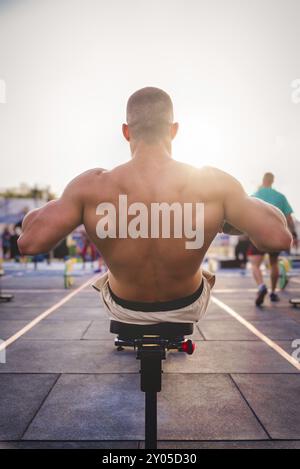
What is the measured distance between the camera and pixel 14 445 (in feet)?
8.69

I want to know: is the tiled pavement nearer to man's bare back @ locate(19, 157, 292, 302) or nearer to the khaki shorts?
the khaki shorts

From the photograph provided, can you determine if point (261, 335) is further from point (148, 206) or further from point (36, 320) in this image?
point (148, 206)

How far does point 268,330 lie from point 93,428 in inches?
136

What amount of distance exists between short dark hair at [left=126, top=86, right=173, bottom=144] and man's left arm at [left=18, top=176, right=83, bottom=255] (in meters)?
0.42

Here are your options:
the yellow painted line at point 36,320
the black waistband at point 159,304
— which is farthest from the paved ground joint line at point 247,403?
the yellow painted line at point 36,320

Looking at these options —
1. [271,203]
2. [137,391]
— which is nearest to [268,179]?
[271,203]

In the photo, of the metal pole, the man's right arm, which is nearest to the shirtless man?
the man's right arm

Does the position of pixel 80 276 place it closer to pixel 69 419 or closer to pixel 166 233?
pixel 69 419

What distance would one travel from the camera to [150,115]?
2.07m

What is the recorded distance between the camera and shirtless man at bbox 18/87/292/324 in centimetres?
192

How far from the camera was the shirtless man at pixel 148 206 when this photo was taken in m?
1.92

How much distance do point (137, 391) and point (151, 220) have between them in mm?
2137

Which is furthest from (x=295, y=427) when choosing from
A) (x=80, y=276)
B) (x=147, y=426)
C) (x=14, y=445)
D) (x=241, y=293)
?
(x=80, y=276)
